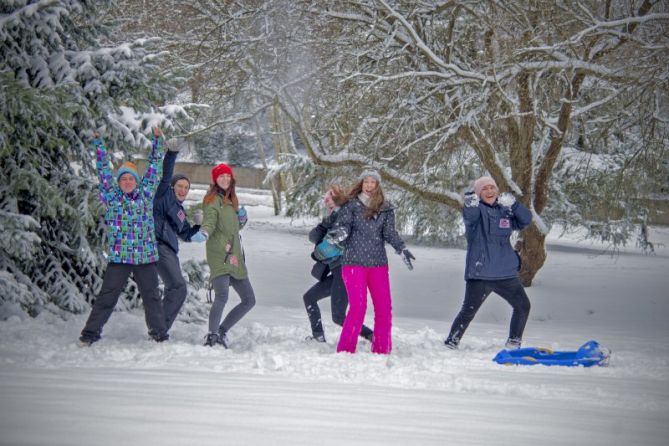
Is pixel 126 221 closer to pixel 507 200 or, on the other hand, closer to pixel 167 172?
pixel 167 172

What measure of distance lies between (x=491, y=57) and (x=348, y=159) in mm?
2858

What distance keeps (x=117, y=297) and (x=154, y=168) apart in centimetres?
121

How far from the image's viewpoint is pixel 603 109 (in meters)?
14.2

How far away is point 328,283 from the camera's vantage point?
8125 millimetres

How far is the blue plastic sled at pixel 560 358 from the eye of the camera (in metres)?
6.73

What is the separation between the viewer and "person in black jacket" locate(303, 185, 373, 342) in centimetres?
771

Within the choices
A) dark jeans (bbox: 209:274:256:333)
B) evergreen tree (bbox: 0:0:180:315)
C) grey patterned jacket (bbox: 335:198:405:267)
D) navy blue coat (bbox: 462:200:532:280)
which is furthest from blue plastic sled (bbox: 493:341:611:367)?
evergreen tree (bbox: 0:0:180:315)

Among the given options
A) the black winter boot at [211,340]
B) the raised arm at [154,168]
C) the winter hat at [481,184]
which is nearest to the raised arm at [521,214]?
the winter hat at [481,184]

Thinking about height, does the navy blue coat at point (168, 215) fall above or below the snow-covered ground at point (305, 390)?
above

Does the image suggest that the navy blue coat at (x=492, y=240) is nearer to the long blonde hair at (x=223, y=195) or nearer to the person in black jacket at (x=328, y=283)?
the person in black jacket at (x=328, y=283)

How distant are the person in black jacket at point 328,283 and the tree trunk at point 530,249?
6752 millimetres

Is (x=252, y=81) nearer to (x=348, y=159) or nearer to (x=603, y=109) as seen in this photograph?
(x=348, y=159)

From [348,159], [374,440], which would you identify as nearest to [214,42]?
[348,159]

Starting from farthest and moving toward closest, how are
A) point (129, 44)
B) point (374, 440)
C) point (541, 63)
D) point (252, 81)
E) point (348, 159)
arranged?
point (252, 81) < point (348, 159) < point (541, 63) < point (129, 44) < point (374, 440)
